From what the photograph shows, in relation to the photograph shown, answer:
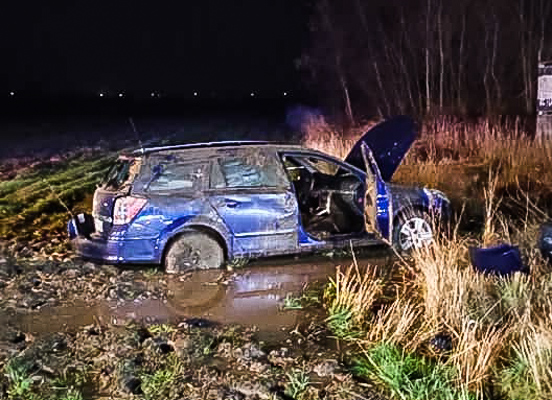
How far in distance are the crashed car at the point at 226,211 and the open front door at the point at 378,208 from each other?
1 cm

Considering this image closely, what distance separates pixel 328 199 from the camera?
1013 cm

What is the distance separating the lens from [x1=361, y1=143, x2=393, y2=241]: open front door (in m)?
9.52

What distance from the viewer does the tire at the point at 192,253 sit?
9078 mm

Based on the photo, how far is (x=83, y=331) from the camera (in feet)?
23.8

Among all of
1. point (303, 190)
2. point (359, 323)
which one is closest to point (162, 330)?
point (359, 323)

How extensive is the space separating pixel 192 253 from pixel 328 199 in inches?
77.4

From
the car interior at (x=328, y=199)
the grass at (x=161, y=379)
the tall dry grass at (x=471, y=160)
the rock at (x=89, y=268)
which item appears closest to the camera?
the grass at (x=161, y=379)

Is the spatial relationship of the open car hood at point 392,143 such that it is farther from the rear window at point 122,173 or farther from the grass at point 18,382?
the grass at point 18,382

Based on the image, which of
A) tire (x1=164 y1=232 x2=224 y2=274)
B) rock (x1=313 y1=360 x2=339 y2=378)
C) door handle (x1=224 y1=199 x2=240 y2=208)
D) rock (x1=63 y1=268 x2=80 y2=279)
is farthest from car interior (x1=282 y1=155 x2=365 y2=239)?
rock (x1=313 y1=360 x2=339 y2=378)

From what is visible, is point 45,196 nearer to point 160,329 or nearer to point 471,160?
point 471,160

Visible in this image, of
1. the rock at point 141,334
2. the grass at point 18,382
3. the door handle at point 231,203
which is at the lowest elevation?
the rock at point 141,334

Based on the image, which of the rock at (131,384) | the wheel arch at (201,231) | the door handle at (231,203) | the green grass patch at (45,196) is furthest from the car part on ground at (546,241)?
the green grass patch at (45,196)

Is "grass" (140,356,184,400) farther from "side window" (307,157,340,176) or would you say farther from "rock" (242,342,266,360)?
"side window" (307,157,340,176)

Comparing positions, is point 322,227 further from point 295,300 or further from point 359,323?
point 359,323
